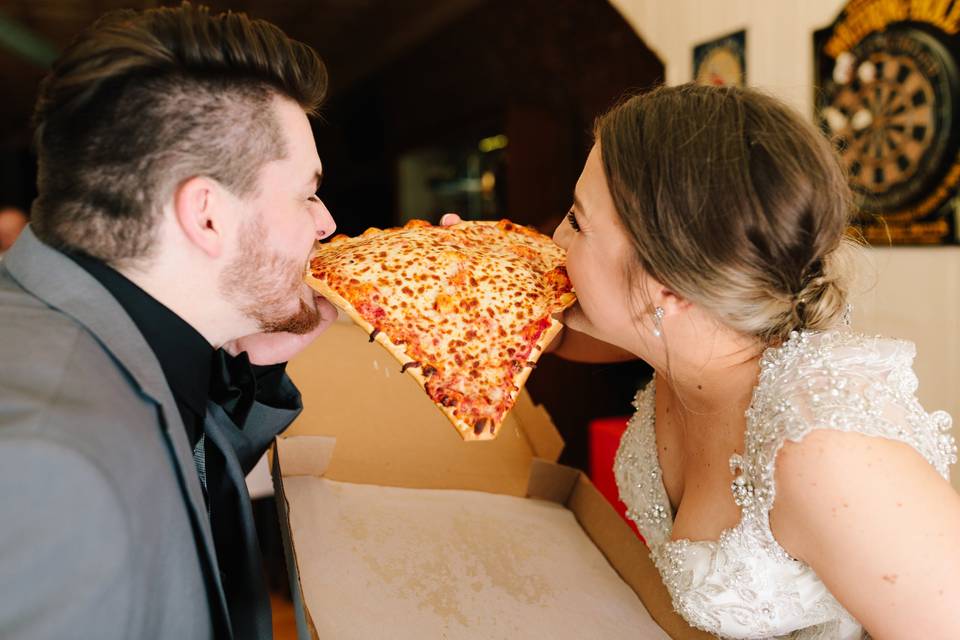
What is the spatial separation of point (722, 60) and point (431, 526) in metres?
2.37

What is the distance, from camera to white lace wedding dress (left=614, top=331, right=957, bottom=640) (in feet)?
3.02

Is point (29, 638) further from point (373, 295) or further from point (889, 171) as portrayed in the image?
point (889, 171)

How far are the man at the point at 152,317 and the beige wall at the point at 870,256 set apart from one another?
1.32 meters

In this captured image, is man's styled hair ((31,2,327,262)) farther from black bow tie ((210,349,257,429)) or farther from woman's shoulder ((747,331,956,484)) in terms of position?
woman's shoulder ((747,331,956,484))

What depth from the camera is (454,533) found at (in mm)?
1249

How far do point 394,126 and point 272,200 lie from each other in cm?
561

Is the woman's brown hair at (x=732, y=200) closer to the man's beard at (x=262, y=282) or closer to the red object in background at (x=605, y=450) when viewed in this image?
the man's beard at (x=262, y=282)

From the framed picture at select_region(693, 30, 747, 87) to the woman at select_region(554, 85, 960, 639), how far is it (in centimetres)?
188

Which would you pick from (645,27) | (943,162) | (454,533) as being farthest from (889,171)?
(454,533)

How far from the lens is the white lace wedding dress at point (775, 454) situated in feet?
3.02

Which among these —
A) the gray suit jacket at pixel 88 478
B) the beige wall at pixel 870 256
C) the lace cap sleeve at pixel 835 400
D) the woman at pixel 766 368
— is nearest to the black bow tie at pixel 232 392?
the gray suit jacket at pixel 88 478

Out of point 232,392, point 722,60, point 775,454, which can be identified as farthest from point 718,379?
point 722,60

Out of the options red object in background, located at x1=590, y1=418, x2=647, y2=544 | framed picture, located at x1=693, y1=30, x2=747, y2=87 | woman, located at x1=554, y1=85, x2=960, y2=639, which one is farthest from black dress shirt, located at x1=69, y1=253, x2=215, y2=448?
framed picture, located at x1=693, y1=30, x2=747, y2=87

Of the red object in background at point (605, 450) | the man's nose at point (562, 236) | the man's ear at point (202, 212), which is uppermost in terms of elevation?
the man's ear at point (202, 212)
